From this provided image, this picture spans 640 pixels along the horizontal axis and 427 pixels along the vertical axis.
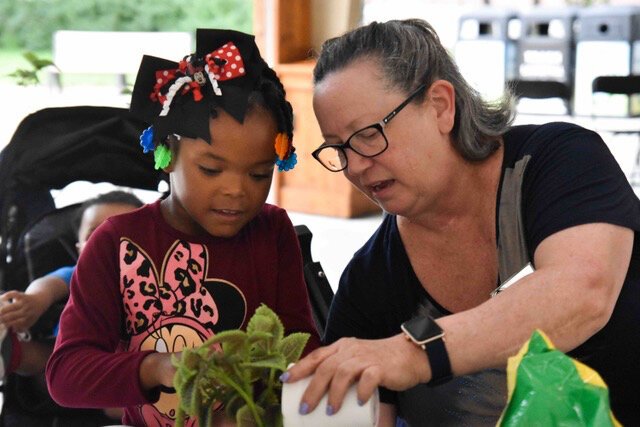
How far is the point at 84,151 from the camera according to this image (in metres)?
2.38

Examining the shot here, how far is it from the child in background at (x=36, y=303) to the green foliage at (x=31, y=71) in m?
0.37

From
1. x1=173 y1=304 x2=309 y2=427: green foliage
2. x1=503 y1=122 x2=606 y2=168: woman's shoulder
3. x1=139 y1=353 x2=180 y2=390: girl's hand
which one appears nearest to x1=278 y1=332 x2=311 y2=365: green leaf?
x1=173 y1=304 x2=309 y2=427: green foliage

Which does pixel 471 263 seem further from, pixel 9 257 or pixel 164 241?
pixel 9 257

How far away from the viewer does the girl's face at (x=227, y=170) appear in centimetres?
149

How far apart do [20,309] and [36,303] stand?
41mm

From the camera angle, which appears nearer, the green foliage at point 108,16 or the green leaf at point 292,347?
the green leaf at point 292,347

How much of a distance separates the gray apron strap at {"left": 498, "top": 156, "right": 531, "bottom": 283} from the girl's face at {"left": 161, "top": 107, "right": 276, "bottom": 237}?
1.31 ft

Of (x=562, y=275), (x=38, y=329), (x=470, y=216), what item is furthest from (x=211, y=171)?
(x=38, y=329)

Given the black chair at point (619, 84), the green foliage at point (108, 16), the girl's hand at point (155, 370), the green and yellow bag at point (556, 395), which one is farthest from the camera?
the green foliage at point (108, 16)

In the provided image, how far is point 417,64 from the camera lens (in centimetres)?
152

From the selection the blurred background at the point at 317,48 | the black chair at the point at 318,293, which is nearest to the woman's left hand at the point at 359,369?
the black chair at the point at 318,293

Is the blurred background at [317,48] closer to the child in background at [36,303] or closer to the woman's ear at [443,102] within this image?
the child in background at [36,303]

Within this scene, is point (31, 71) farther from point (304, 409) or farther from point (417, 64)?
point (304, 409)

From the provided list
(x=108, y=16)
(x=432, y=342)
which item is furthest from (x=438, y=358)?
(x=108, y=16)
